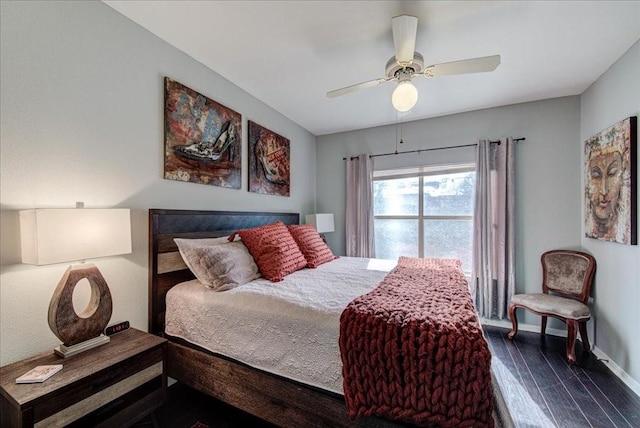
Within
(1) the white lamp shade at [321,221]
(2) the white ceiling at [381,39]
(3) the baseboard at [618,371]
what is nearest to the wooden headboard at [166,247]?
(2) the white ceiling at [381,39]

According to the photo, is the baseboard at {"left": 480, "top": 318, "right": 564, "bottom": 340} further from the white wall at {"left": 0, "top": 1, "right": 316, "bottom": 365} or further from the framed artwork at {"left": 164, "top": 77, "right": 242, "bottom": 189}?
the white wall at {"left": 0, "top": 1, "right": 316, "bottom": 365}

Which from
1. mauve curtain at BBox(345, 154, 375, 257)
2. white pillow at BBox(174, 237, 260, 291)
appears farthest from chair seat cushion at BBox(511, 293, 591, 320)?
white pillow at BBox(174, 237, 260, 291)

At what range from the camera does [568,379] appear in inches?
83.7

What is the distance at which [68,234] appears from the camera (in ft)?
4.15

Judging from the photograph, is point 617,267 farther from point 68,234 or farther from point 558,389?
point 68,234

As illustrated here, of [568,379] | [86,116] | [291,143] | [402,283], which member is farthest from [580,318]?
[86,116]

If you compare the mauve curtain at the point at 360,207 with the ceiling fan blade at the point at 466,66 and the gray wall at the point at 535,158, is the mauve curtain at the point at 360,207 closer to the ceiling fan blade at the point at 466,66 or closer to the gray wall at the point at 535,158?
the gray wall at the point at 535,158

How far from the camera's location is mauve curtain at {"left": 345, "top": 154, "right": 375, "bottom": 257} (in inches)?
149

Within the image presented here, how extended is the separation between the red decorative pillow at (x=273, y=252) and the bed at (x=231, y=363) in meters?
0.12

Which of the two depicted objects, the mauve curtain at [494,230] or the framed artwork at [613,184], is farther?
the mauve curtain at [494,230]

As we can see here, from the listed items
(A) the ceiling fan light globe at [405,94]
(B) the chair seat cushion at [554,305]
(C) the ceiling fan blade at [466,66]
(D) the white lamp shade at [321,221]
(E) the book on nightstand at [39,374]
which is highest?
(C) the ceiling fan blade at [466,66]

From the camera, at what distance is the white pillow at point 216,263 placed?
1802 mm

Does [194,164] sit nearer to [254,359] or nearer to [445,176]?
[254,359]

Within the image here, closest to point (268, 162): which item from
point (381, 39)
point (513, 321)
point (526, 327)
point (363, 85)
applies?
point (363, 85)
